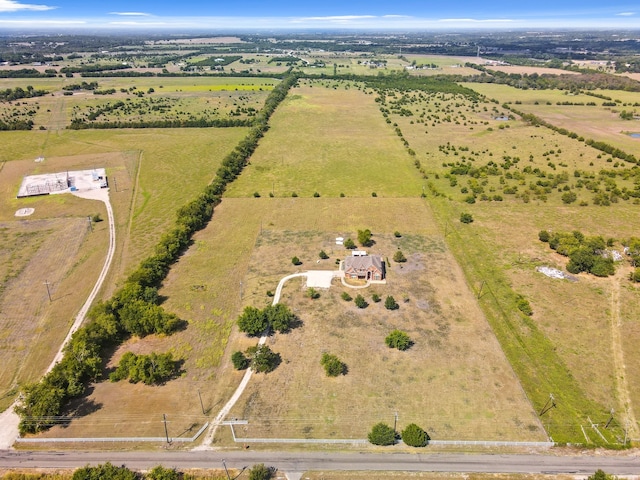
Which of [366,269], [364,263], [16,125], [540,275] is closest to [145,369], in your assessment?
Result: [366,269]

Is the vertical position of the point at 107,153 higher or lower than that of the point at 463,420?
higher

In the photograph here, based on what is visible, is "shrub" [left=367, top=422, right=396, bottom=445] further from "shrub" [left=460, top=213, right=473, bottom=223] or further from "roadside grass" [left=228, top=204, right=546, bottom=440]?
"shrub" [left=460, top=213, right=473, bottom=223]

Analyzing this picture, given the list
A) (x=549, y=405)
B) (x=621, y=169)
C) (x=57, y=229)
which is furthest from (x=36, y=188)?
(x=621, y=169)

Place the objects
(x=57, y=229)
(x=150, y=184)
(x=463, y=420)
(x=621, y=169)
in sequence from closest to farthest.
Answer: (x=463, y=420) → (x=57, y=229) → (x=150, y=184) → (x=621, y=169)

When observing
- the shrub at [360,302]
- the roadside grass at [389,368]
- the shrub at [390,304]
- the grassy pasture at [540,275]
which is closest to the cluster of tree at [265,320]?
the roadside grass at [389,368]

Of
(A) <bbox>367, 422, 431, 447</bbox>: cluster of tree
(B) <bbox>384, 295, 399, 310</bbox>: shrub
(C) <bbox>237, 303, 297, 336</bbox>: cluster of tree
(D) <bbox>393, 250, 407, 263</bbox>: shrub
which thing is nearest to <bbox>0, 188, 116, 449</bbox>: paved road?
(C) <bbox>237, 303, 297, 336</bbox>: cluster of tree

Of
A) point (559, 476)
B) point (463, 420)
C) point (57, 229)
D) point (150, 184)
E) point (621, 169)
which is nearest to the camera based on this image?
point (559, 476)

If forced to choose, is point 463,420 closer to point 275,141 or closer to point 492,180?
point 492,180

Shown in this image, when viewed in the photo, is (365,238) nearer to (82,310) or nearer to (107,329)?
(107,329)
